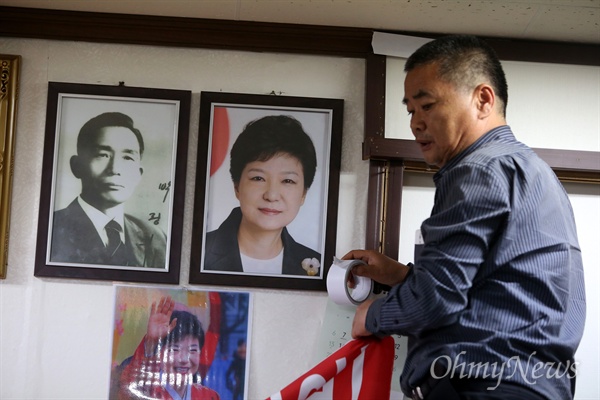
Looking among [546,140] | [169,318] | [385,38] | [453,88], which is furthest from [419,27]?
[169,318]

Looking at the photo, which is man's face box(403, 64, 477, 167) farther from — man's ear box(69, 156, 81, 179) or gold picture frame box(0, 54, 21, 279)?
gold picture frame box(0, 54, 21, 279)

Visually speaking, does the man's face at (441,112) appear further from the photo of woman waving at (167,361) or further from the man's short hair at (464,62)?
the photo of woman waving at (167,361)

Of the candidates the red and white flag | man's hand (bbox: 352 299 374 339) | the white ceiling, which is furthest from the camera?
the white ceiling

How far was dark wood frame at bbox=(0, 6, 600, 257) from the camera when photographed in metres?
2.67

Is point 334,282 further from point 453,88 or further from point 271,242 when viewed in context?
point 453,88

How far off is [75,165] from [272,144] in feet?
2.30

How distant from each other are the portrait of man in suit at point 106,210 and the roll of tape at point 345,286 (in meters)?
0.68

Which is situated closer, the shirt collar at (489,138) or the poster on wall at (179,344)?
the shirt collar at (489,138)

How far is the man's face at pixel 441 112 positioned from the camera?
64.7 inches

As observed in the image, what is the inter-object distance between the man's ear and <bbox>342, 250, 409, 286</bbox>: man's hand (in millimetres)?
1079

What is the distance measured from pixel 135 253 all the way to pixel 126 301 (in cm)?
→ 17
